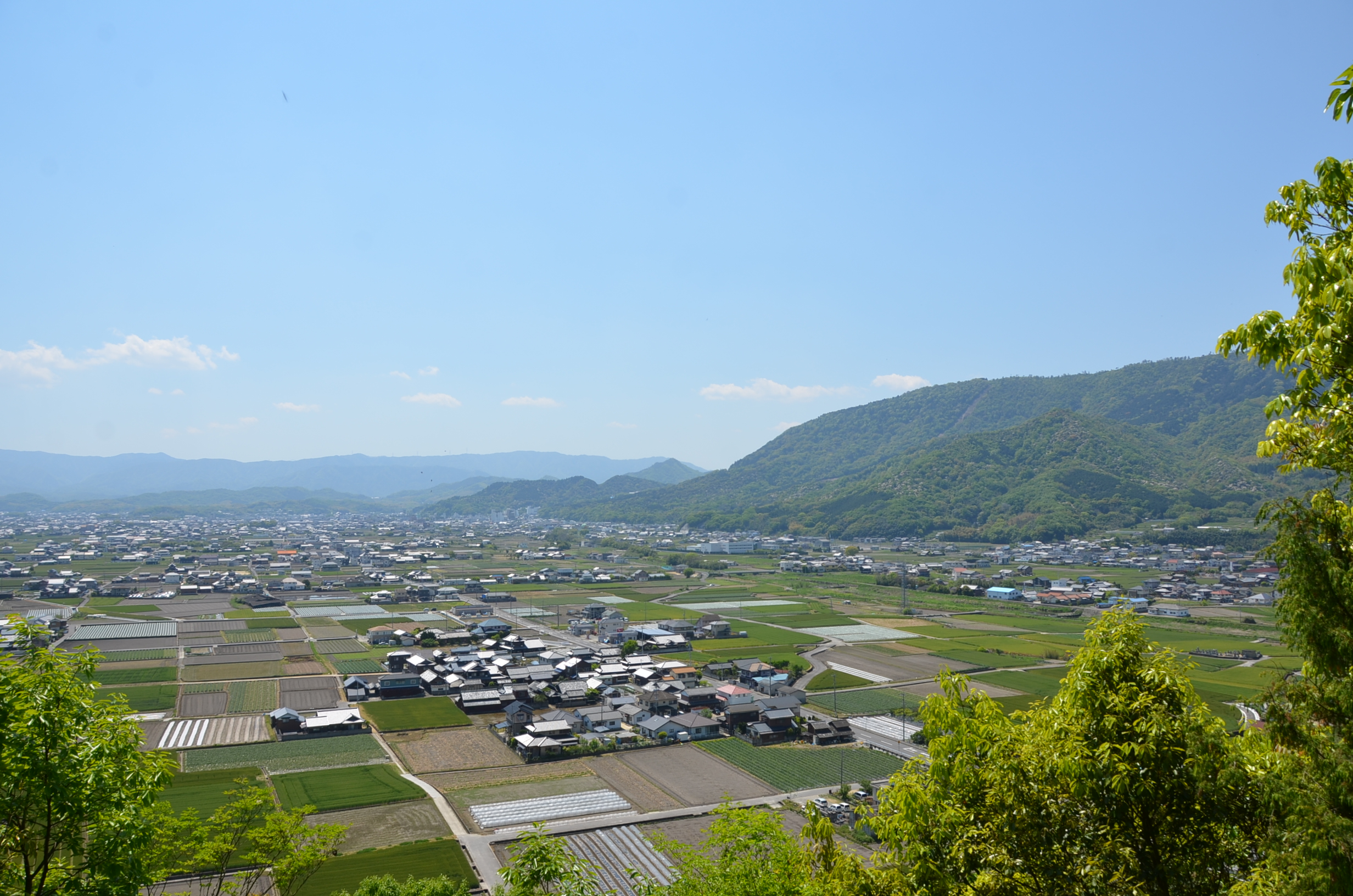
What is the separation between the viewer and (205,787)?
24.1 metres

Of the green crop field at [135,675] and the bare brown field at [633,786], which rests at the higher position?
the bare brown field at [633,786]

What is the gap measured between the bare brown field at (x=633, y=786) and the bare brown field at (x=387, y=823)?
5.66m

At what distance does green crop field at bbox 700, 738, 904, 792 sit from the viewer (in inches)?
1005

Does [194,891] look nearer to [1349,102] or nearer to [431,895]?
[431,895]

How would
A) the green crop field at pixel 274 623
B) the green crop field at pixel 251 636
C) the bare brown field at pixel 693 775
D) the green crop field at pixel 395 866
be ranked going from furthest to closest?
the green crop field at pixel 274 623 < the green crop field at pixel 251 636 < the bare brown field at pixel 693 775 < the green crop field at pixel 395 866

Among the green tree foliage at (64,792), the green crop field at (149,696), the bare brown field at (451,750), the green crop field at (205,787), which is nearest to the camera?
the green tree foliage at (64,792)

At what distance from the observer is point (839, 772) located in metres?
26.2

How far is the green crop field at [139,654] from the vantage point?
42781 millimetres

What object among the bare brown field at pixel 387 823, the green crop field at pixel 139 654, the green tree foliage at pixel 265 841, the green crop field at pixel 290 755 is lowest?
the green crop field at pixel 139 654

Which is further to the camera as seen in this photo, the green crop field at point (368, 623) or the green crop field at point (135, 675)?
the green crop field at point (368, 623)

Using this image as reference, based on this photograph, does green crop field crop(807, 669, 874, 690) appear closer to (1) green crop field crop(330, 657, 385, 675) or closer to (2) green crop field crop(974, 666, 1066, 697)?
(2) green crop field crop(974, 666, 1066, 697)

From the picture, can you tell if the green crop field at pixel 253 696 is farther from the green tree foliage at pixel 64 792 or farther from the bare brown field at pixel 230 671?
the green tree foliage at pixel 64 792

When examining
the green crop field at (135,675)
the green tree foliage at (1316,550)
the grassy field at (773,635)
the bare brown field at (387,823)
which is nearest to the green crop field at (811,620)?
the grassy field at (773,635)

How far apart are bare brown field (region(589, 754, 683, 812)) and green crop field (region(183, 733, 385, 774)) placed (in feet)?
26.6
